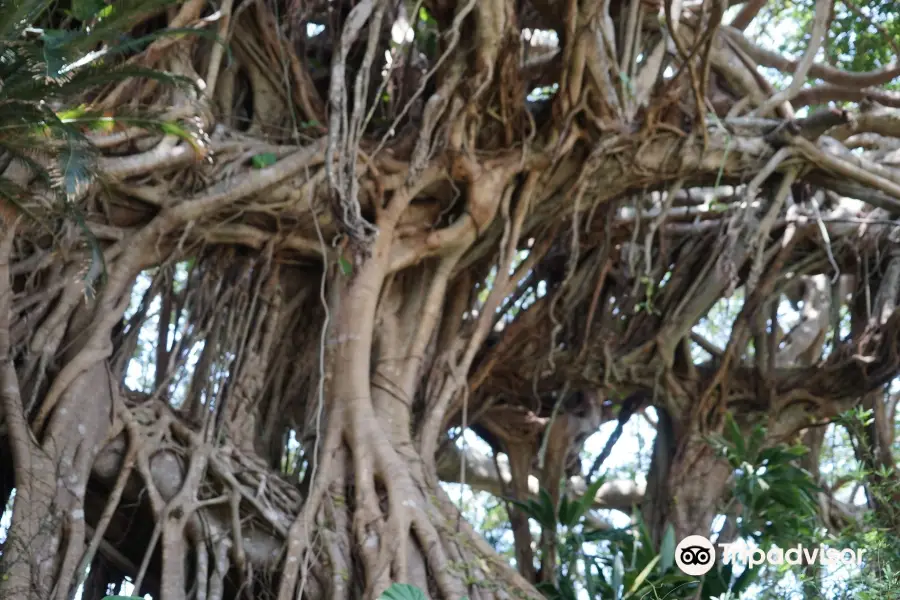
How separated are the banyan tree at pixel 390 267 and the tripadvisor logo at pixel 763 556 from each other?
23.4 inches

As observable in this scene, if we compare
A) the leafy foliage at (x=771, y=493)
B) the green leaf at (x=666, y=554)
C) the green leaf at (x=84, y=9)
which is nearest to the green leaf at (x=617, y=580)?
the green leaf at (x=666, y=554)

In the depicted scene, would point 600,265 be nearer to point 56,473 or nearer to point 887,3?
point 887,3

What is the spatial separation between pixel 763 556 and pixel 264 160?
223 centimetres

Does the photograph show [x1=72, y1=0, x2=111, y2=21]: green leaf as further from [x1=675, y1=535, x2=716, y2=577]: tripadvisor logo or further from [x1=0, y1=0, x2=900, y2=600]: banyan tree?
[x1=675, y1=535, x2=716, y2=577]: tripadvisor logo

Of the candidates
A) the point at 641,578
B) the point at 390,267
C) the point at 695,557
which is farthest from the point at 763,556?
the point at 390,267

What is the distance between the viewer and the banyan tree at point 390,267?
3693 millimetres

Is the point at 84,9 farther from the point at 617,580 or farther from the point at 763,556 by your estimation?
the point at 763,556

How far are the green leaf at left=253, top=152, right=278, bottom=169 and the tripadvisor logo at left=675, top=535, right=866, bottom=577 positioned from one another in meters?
1.99

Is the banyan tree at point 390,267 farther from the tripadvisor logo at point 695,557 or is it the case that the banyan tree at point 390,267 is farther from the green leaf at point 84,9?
the tripadvisor logo at point 695,557

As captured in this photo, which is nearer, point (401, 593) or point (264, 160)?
point (401, 593)

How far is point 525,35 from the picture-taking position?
16.9ft

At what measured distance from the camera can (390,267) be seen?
4.51 meters

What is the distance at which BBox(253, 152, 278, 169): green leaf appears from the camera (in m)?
4.21

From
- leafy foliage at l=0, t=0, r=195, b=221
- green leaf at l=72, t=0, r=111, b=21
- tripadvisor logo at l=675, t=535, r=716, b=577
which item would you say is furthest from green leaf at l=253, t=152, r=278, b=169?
tripadvisor logo at l=675, t=535, r=716, b=577
